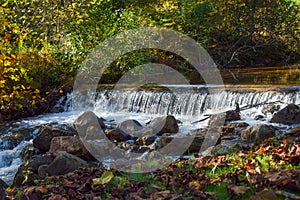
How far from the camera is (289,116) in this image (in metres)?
8.81

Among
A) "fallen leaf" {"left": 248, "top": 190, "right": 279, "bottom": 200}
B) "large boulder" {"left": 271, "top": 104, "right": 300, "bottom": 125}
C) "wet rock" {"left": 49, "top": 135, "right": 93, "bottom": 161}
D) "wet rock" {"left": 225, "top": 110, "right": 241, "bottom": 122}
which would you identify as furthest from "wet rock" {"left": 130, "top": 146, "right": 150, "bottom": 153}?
"fallen leaf" {"left": 248, "top": 190, "right": 279, "bottom": 200}

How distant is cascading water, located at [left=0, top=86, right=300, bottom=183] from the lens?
9.66 meters

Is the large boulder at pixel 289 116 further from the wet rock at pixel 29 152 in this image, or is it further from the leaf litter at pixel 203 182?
the wet rock at pixel 29 152

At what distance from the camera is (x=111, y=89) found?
13.5 m

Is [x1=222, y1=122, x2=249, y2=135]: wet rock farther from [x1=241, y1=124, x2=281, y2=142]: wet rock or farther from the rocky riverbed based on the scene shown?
[x1=241, y1=124, x2=281, y2=142]: wet rock

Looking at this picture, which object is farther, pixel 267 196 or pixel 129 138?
pixel 129 138

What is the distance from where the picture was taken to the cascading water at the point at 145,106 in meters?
9.66

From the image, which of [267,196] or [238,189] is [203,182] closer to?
[238,189]

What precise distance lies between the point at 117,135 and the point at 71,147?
1641 millimetres

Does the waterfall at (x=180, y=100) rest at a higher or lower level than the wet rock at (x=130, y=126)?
higher

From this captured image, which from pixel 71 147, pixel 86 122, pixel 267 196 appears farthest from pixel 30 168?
pixel 267 196

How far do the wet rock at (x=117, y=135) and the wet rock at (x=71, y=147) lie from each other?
52.9 inches

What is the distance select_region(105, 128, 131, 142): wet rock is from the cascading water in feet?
4.81

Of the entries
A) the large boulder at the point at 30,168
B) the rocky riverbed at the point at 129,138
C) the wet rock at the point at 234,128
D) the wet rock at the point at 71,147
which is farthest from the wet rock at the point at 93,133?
the wet rock at the point at 234,128
